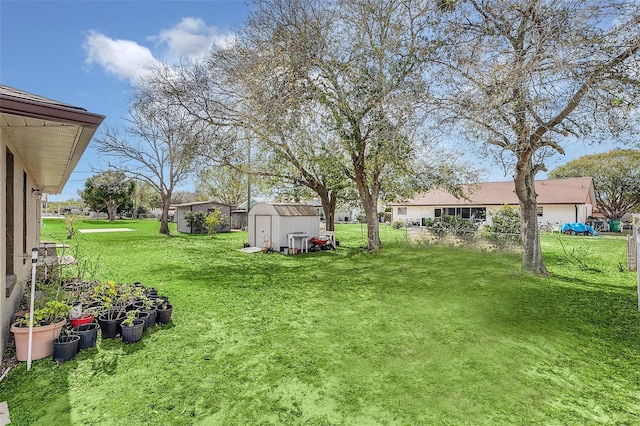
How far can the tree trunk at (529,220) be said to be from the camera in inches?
333

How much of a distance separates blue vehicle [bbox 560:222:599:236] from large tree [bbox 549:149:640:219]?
1061 centimetres

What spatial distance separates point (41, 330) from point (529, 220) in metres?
9.95

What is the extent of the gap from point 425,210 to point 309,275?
2418cm

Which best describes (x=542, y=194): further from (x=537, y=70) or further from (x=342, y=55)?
(x=537, y=70)

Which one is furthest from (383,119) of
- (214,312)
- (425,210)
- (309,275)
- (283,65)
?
(425,210)

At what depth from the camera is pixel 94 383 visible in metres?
3.33

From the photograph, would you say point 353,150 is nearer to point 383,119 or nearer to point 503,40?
point 383,119

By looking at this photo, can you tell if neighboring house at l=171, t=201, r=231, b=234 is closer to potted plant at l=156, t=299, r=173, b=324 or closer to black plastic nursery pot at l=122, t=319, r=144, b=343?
potted plant at l=156, t=299, r=173, b=324

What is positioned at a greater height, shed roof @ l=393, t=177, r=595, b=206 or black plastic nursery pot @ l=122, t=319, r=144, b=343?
shed roof @ l=393, t=177, r=595, b=206

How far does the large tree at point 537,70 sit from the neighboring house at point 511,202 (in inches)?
549

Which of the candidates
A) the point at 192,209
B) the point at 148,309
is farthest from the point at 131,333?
the point at 192,209

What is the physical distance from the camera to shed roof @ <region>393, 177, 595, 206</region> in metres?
24.2

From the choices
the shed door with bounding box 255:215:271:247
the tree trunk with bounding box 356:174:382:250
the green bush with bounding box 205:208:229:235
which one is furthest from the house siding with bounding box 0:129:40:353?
the green bush with bounding box 205:208:229:235

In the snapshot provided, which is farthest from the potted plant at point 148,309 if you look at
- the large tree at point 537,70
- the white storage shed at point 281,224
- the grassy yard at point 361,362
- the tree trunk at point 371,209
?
the tree trunk at point 371,209
